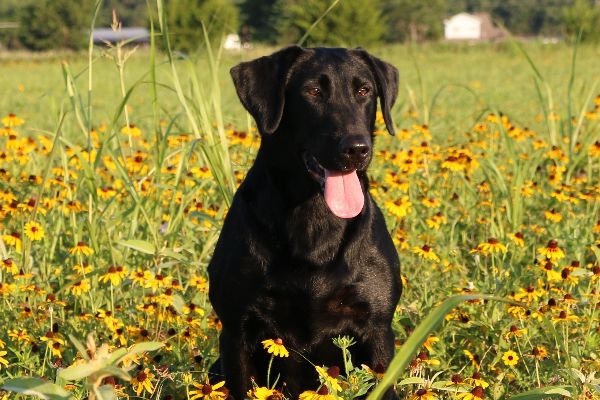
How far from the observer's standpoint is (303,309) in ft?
9.05

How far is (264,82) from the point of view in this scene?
3043mm

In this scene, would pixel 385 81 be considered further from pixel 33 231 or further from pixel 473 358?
pixel 33 231

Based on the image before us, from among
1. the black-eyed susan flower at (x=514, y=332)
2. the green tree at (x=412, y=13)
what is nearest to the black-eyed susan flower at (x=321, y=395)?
the black-eyed susan flower at (x=514, y=332)

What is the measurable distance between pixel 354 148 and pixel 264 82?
0.50 metres

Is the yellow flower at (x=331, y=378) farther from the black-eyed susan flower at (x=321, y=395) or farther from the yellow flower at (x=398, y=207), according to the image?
the yellow flower at (x=398, y=207)

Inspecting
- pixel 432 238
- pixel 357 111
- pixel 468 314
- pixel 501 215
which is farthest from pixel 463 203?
pixel 357 111

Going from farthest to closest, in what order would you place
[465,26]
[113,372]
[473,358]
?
[465,26] → [473,358] → [113,372]

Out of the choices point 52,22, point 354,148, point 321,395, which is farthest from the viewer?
point 52,22

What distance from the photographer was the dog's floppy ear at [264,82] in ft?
9.73

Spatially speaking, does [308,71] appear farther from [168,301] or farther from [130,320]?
[130,320]

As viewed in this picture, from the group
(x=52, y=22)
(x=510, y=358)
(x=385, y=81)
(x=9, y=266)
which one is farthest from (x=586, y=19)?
(x=9, y=266)

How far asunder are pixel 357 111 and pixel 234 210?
54 centimetres

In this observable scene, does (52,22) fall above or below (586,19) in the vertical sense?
above

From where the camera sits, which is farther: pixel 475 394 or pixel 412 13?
pixel 412 13
